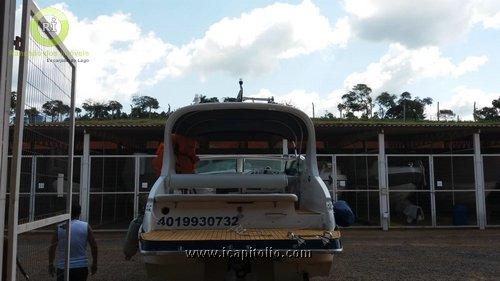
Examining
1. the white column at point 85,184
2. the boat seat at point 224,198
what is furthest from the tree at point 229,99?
the white column at point 85,184

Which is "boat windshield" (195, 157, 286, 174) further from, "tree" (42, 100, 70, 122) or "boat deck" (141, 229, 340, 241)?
"tree" (42, 100, 70, 122)

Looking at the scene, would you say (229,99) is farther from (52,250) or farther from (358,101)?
(358,101)

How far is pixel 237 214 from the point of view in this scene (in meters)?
6.00

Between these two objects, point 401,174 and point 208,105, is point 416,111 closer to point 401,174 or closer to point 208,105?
point 401,174

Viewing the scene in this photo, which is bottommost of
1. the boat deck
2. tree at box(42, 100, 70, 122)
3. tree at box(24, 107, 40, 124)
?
the boat deck

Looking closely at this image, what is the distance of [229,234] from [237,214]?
481mm

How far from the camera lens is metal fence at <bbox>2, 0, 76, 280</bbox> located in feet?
10.2

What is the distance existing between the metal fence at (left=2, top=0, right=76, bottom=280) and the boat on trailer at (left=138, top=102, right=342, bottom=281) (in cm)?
106

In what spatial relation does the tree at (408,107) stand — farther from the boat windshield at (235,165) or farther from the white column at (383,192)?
the boat windshield at (235,165)

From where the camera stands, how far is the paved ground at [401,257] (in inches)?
391

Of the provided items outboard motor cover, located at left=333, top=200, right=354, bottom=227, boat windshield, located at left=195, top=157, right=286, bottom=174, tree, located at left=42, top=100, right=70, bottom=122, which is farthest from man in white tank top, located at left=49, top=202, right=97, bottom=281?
boat windshield, located at left=195, top=157, right=286, bottom=174

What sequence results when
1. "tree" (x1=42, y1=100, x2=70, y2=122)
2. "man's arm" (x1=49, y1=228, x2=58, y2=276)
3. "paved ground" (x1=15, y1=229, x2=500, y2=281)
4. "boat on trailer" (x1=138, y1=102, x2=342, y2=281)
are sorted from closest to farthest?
"tree" (x1=42, y1=100, x2=70, y2=122) → "boat on trailer" (x1=138, y1=102, x2=342, y2=281) → "man's arm" (x1=49, y1=228, x2=58, y2=276) → "paved ground" (x1=15, y1=229, x2=500, y2=281)

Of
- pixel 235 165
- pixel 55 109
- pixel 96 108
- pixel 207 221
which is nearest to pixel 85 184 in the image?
pixel 235 165

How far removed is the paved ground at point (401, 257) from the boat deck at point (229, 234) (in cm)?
126
